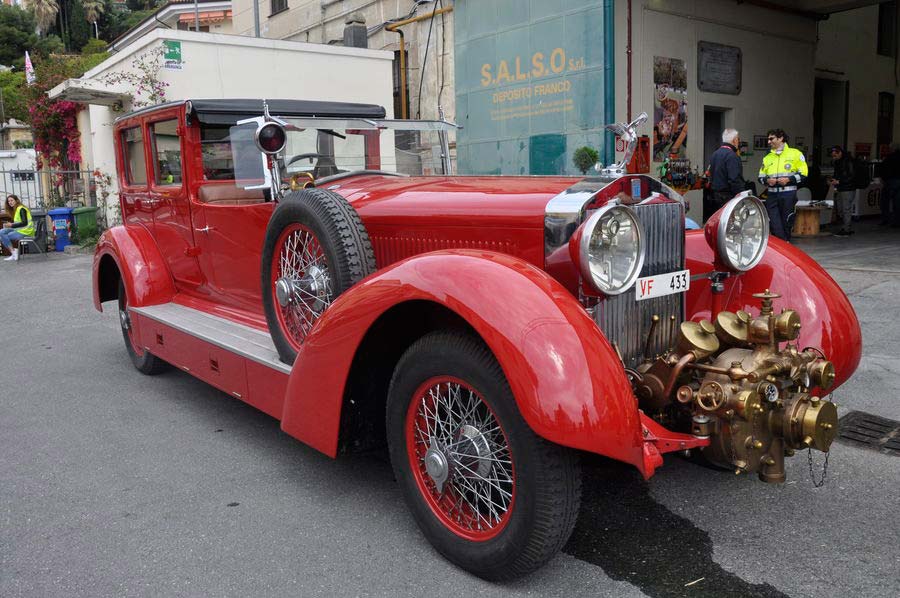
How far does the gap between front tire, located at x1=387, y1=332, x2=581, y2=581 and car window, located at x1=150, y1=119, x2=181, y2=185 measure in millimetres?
2839

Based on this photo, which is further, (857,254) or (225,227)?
(857,254)

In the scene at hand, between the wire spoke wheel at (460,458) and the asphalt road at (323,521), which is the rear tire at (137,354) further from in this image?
the wire spoke wheel at (460,458)

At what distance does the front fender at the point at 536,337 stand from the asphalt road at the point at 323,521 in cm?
65

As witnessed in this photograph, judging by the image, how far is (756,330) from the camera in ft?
8.57

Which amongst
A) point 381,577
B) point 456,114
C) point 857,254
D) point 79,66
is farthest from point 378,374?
point 79,66

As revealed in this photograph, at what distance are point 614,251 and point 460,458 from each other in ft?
2.97

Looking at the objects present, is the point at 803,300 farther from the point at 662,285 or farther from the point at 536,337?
the point at 536,337

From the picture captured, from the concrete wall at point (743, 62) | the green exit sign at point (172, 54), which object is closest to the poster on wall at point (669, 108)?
the concrete wall at point (743, 62)

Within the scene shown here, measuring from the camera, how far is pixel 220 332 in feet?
13.5

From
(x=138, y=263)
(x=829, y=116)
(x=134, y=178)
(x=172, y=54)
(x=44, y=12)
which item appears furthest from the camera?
(x=44, y=12)

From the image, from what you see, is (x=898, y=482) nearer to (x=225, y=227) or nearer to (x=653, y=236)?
(x=653, y=236)

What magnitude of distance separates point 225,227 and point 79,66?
64.7ft

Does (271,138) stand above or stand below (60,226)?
above

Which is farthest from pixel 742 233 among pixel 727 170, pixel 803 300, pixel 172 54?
pixel 172 54
